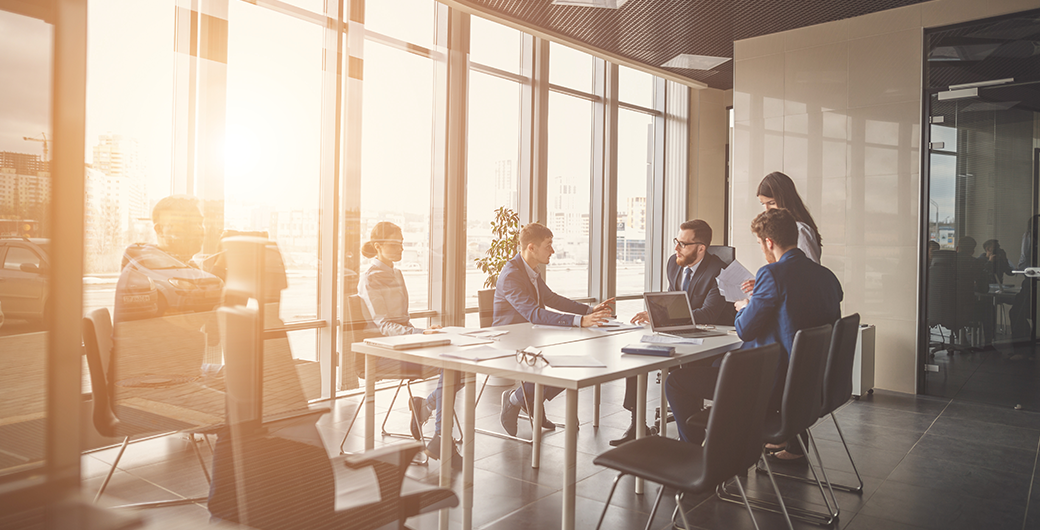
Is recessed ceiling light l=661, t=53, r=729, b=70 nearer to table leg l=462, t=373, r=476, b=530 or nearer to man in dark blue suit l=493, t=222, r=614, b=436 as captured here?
man in dark blue suit l=493, t=222, r=614, b=436

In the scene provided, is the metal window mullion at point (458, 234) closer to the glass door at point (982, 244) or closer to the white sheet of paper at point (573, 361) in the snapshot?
the white sheet of paper at point (573, 361)

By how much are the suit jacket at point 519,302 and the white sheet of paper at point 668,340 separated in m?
0.63

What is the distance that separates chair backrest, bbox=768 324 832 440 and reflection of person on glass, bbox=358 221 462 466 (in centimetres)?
155

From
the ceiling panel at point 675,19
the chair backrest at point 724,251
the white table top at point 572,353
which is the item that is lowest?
the white table top at point 572,353

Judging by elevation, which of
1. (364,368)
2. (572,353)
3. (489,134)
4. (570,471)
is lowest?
(570,471)

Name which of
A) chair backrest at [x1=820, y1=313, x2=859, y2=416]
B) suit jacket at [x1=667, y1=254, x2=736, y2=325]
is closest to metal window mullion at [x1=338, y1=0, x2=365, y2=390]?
chair backrest at [x1=820, y1=313, x2=859, y2=416]

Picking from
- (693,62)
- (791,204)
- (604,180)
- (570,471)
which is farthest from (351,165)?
(693,62)

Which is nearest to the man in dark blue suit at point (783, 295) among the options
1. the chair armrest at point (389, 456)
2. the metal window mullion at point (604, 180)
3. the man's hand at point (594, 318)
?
the man's hand at point (594, 318)

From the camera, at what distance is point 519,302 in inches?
157

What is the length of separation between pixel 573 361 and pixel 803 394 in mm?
1032

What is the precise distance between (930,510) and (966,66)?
14.1 ft

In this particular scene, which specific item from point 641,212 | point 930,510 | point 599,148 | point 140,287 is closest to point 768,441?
point 930,510

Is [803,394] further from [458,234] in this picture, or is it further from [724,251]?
[458,234]

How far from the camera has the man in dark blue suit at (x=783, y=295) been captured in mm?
2916
